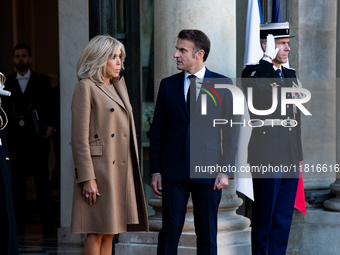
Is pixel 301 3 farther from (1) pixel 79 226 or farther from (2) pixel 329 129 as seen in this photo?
(1) pixel 79 226

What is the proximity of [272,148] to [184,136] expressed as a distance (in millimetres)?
1022

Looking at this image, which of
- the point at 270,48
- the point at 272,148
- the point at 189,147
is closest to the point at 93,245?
the point at 189,147

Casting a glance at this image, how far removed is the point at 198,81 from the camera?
6215 millimetres

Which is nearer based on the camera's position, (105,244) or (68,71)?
(105,244)

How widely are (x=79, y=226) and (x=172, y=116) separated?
3.26ft

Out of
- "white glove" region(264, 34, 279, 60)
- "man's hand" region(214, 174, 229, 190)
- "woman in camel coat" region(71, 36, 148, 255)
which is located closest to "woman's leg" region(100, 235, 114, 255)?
"woman in camel coat" region(71, 36, 148, 255)

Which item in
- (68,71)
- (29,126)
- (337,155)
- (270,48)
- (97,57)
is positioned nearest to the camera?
(97,57)

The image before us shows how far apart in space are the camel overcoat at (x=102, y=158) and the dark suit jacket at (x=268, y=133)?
122cm

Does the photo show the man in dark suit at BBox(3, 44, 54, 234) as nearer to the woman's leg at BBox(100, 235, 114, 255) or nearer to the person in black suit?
the woman's leg at BBox(100, 235, 114, 255)

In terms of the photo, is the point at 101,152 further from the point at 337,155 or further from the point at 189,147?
the point at 337,155

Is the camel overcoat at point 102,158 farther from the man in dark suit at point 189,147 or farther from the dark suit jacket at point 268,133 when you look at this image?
the dark suit jacket at point 268,133

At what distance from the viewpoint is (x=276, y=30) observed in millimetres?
6980

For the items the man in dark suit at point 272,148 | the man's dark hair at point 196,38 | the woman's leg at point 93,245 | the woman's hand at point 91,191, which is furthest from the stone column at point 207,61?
the woman's hand at point 91,191

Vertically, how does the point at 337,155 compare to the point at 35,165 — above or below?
above
